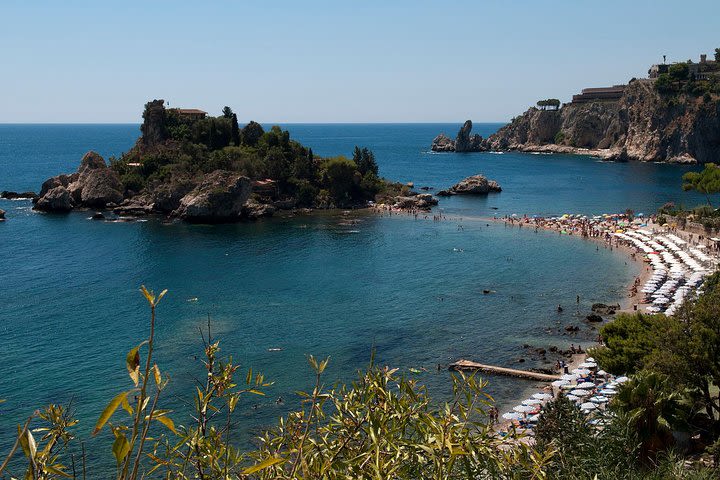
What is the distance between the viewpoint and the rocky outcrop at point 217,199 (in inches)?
2832

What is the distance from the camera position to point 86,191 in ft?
266

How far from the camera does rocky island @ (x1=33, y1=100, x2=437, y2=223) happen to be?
74.2 m

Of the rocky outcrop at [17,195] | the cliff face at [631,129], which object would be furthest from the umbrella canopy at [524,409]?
the cliff face at [631,129]

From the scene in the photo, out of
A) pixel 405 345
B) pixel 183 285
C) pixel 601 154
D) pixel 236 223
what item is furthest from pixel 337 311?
pixel 601 154

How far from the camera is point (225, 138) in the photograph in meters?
92.1

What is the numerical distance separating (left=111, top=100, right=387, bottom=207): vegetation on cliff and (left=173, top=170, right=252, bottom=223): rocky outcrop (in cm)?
462

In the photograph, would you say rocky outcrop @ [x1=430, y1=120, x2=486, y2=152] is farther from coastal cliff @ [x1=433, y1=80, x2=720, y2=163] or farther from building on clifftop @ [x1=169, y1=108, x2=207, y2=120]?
building on clifftop @ [x1=169, y1=108, x2=207, y2=120]

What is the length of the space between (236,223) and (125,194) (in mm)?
19247

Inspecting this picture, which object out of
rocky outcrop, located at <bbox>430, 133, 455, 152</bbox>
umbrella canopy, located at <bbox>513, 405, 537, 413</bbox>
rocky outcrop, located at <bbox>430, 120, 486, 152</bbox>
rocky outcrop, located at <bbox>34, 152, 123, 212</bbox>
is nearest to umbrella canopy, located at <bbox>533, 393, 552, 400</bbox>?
umbrella canopy, located at <bbox>513, 405, 537, 413</bbox>

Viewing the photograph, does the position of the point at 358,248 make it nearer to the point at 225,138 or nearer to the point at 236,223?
the point at 236,223

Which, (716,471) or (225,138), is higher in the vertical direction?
(225,138)

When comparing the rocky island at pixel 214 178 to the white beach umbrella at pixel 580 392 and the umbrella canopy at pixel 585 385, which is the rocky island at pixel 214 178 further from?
the white beach umbrella at pixel 580 392

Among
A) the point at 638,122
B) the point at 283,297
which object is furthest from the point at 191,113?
the point at 638,122

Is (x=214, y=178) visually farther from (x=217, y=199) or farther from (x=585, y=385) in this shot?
(x=585, y=385)
